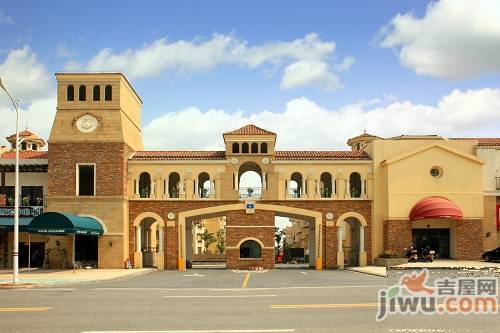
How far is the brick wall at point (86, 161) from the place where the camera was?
49844 mm

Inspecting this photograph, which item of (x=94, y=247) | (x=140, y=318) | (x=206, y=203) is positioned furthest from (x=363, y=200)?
(x=140, y=318)

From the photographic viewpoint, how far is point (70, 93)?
51.0 m

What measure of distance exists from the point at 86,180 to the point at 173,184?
7.92 m

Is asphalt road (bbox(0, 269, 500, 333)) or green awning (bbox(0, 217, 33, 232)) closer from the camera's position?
asphalt road (bbox(0, 269, 500, 333))

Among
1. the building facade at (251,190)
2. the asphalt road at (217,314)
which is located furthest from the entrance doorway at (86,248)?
the asphalt road at (217,314)

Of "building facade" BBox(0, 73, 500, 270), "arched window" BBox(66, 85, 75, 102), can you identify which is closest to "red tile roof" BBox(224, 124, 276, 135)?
"building facade" BBox(0, 73, 500, 270)

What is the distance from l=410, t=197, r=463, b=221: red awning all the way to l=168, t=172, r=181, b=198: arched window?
1798 centimetres

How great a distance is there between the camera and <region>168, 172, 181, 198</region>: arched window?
53062mm

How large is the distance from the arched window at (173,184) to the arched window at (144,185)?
1.67 metres

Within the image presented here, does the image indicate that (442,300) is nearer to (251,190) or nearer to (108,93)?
(251,190)

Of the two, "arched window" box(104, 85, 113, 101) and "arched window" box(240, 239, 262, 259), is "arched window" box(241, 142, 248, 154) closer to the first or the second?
"arched window" box(240, 239, 262, 259)

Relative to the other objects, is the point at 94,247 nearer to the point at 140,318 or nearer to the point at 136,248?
the point at 136,248

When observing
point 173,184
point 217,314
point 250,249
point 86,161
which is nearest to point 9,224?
point 86,161

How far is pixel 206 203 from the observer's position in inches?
2057
